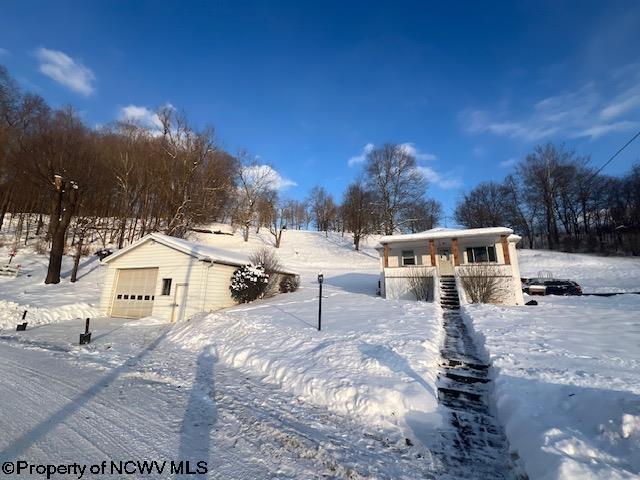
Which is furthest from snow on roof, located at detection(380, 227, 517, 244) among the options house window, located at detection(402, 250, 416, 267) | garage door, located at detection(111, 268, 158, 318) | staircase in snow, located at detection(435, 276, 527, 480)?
garage door, located at detection(111, 268, 158, 318)

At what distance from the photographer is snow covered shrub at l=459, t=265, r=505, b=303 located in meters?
14.7

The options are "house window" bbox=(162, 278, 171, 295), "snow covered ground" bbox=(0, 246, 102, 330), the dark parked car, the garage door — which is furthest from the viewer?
the dark parked car

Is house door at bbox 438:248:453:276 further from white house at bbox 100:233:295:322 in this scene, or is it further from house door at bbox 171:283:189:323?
house door at bbox 171:283:189:323

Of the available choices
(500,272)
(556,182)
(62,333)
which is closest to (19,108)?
(62,333)

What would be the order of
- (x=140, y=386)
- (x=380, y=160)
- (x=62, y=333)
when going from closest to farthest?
1. (x=140, y=386)
2. (x=62, y=333)
3. (x=380, y=160)

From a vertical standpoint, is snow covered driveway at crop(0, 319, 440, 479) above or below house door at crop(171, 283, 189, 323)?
below

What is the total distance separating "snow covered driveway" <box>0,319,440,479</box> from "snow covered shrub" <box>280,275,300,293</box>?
11801mm

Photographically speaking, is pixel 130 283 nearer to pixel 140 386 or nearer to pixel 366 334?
pixel 140 386

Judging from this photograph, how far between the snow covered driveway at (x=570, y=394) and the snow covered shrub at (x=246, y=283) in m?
10.7

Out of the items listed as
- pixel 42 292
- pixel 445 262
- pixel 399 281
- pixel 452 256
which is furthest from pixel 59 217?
pixel 445 262

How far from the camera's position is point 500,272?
1533 centimetres

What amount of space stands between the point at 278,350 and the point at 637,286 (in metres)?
29.0

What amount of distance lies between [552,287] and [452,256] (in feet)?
29.4

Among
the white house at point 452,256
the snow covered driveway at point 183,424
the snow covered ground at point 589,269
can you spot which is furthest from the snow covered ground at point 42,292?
the snow covered ground at point 589,269
